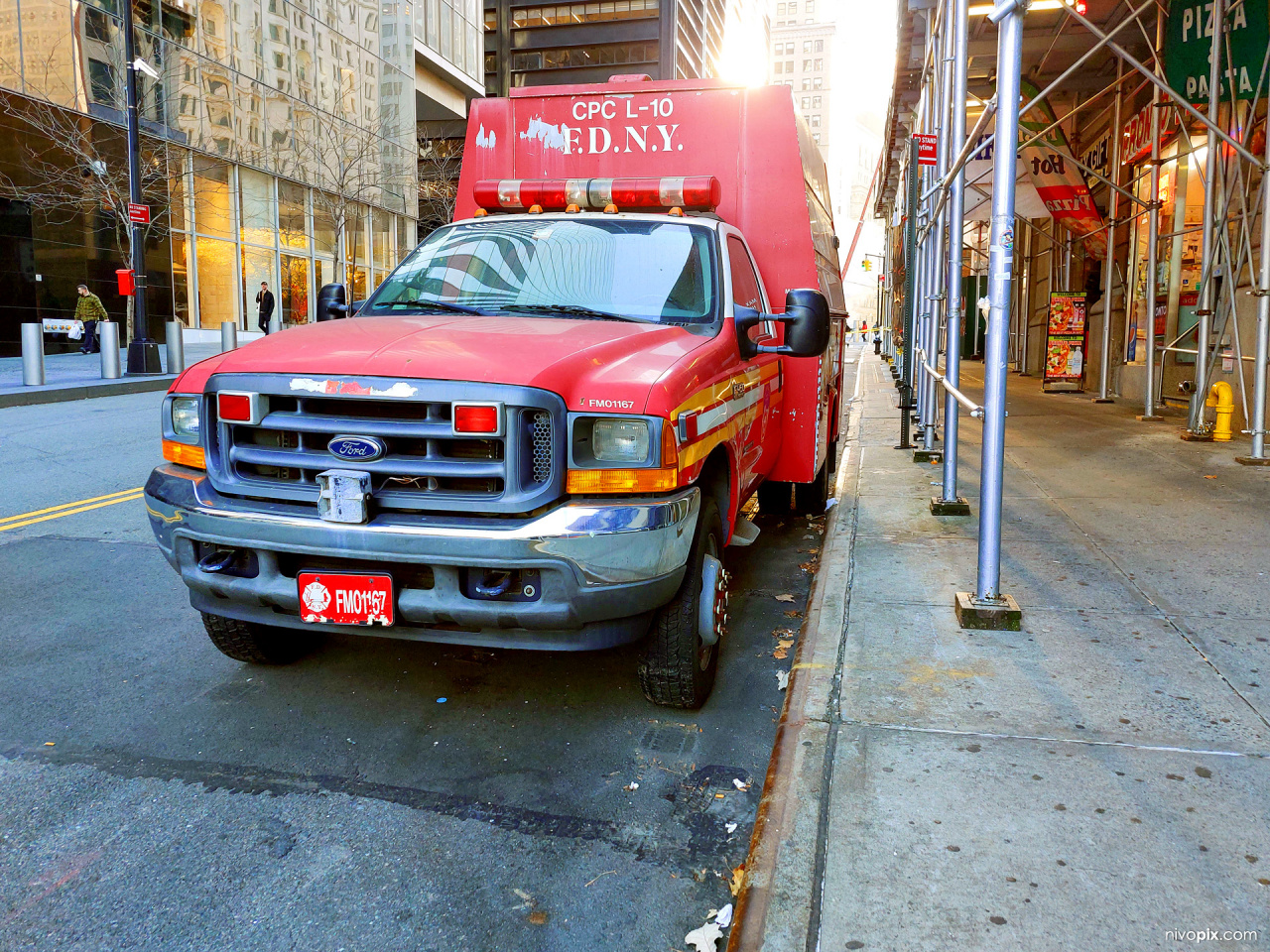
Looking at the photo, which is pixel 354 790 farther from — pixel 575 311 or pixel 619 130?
pixel 619 130

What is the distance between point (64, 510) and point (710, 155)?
5356 mm

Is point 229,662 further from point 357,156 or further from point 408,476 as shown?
point 357,156

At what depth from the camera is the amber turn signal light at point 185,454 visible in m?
3.68

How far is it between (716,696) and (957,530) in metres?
3.17

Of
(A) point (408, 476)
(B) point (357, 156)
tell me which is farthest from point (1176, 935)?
(B) point (357, 156)

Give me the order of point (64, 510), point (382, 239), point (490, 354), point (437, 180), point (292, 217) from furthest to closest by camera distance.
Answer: point (437, 180) → point (382, 239) → point (292, 217) → point (64, 510) → point (490, 354)

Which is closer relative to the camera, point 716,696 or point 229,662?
point 716,696

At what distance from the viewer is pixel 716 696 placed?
13.5ft

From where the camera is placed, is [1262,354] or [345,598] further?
[1262,354]

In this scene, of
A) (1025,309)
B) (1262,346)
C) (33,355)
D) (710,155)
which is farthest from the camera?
(1025,309)

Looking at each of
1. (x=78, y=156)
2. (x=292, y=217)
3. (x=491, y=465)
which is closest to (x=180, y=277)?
(x=78, y=156)

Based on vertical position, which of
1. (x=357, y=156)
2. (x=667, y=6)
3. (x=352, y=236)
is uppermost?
(x=667, y=6)

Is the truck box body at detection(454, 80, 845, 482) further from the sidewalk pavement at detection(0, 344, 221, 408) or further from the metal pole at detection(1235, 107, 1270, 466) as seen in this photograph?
the sidewalk pavement at detection(0, 344, 221, 408)

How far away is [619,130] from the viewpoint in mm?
6492
